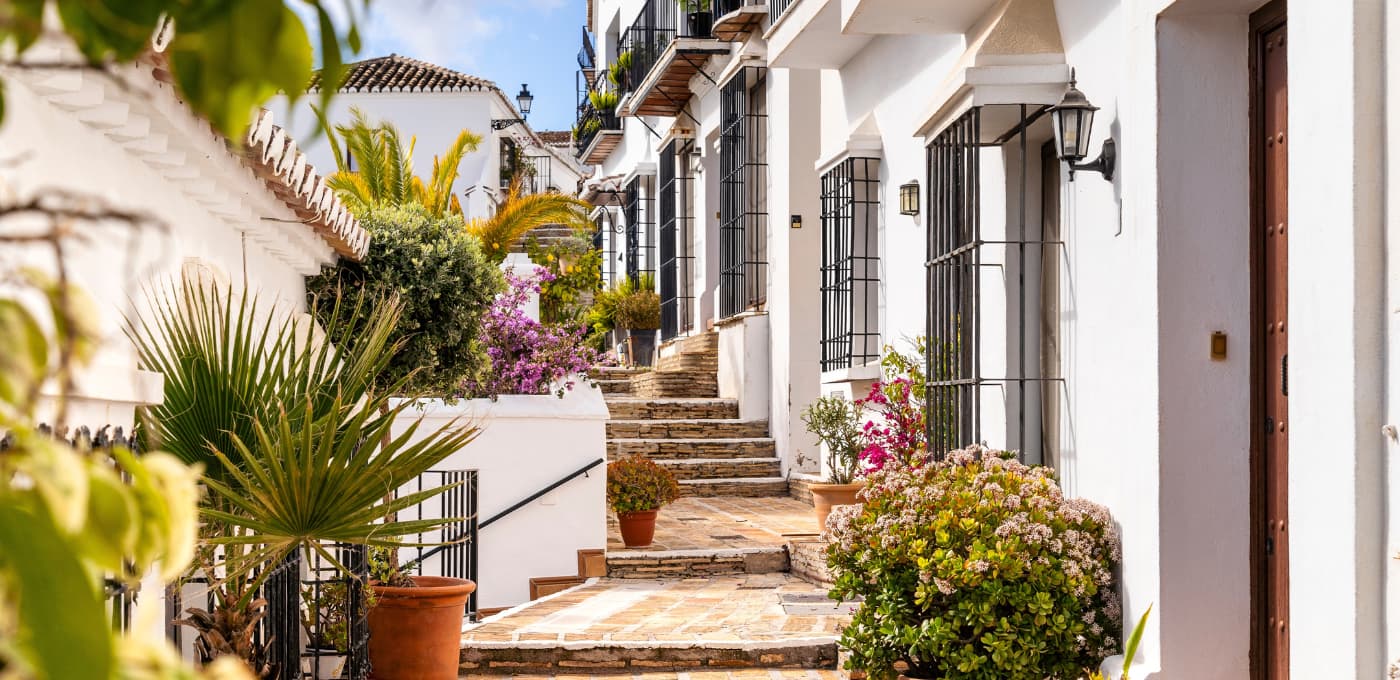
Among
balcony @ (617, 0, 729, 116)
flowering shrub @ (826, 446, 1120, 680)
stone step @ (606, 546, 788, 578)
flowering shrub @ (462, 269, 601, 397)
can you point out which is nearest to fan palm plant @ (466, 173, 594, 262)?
balcony @ (617, 0, 729, 116)

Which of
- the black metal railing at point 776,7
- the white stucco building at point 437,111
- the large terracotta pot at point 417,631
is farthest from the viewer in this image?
the white stucco building at point 437,111

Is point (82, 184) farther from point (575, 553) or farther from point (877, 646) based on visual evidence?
point (575, 553)

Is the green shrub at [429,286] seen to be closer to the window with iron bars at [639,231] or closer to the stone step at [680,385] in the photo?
the stone step at [680,385]

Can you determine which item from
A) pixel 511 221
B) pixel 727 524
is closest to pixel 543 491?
pixel 727 524

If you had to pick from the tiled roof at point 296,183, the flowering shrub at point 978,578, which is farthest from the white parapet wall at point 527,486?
the flowering shrub at point 978,578

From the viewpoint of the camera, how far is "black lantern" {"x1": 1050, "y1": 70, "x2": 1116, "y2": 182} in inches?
229

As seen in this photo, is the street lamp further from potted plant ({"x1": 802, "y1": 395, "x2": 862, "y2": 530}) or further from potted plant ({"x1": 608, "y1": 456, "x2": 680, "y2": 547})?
potted plant ({"x1": 802, "y1": 395, "x2": 862, "y2": 530})

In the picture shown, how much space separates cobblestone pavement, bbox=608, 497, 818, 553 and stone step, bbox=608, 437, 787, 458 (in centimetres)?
67

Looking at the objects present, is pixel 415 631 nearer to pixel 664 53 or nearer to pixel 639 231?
pixel 664 53

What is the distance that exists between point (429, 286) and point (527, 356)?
84.7 inches

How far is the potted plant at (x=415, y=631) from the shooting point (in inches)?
275

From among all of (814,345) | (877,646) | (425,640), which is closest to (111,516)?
(877,646)

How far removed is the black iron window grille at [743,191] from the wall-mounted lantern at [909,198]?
6139mm

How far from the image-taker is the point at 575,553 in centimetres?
1082
